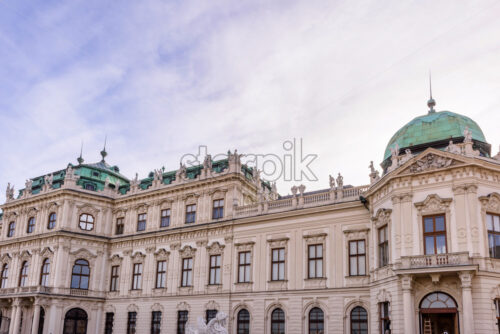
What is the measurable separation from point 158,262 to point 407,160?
71.5 feet

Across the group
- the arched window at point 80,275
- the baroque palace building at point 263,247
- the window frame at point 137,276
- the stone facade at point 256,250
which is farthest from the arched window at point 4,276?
the window frame at point 137,276

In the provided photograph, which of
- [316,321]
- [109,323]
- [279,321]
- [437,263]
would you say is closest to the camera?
[437,263]

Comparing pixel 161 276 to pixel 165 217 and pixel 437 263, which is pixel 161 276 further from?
pixel 437 263

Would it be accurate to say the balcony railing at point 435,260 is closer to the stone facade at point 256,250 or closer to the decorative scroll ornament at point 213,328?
the stone facade at point 256,250

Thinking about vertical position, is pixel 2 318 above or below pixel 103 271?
below

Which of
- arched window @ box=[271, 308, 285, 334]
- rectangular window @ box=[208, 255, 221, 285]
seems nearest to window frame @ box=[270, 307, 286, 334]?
arched window @ box=[271, 308, 285, 334]

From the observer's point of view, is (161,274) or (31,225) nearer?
(161,274)

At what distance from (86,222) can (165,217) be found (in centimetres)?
752

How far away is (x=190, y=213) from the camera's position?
4059 centimetres

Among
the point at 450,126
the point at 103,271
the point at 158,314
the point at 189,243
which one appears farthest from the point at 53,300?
the point at 450,126

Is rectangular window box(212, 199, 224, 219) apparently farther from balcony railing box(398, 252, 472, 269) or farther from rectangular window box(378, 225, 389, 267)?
balcony railing box(398, 252, 472, 269)

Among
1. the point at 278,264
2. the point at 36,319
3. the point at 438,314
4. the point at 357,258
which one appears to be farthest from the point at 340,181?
the point at 36,319

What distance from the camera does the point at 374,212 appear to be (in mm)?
30359

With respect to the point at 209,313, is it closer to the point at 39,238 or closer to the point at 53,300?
the point at 53,300
